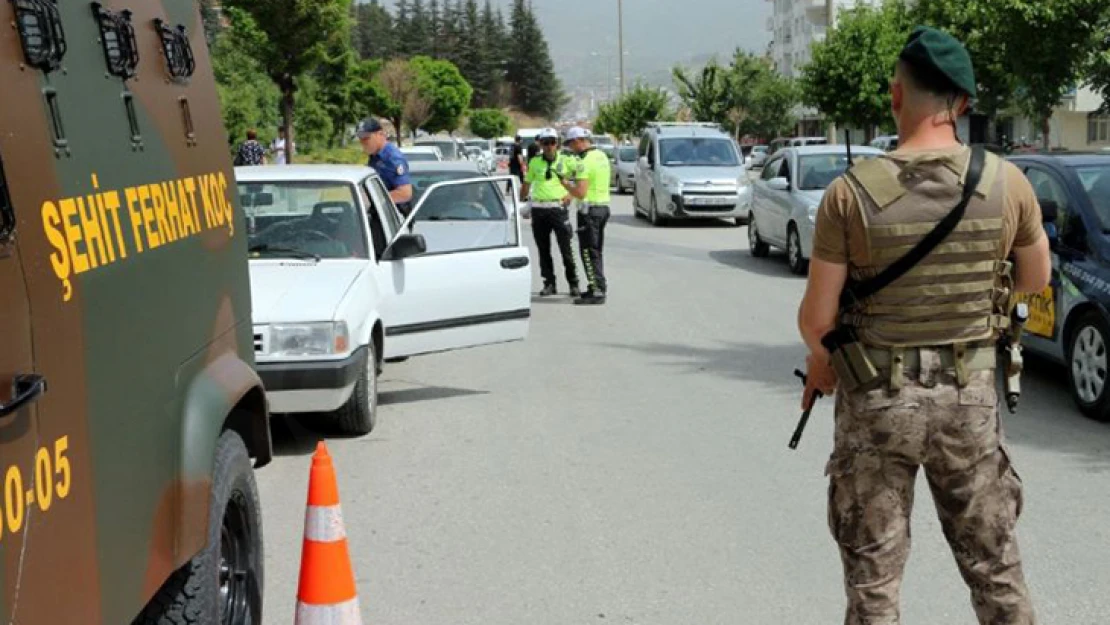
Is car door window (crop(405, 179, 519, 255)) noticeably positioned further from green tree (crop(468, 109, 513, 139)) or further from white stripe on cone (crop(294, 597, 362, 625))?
green tree (crop(468, 109, 513, 139))

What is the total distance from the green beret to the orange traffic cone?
6.42 feet

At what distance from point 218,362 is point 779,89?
74.2 meters

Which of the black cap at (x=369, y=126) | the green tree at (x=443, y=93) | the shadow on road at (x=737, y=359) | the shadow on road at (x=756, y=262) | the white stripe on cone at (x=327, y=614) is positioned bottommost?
the green tree at (x=443, y=93)

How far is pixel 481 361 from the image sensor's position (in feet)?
34.6

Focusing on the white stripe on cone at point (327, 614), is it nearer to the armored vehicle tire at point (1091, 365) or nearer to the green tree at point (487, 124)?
the armored vehicle tire at point (1091, 365)

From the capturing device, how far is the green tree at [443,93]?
313 ft

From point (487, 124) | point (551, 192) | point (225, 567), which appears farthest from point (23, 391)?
point (487, 124)

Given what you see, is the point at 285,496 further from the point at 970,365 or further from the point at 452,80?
the point at 452,80

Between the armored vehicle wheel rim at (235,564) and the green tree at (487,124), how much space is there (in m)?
110

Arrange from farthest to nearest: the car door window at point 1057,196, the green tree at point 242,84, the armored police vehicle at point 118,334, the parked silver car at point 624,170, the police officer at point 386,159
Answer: the parked silver car at point 624,170 → the green tree at point 242,84 → the police officer at point 386,159 → the car door window at point 1057,196 → the armored police vehicle at point 118,334

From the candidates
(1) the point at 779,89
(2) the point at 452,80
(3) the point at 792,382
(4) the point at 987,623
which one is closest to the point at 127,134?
(4) the point at 987,623

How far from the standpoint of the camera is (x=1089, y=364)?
315 inches

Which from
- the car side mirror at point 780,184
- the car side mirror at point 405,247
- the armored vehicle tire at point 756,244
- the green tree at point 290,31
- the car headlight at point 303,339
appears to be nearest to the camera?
the car headlight at point 303,339

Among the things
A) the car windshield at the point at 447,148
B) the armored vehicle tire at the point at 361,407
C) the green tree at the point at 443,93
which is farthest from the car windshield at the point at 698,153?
the green tree at the point at 443,93
